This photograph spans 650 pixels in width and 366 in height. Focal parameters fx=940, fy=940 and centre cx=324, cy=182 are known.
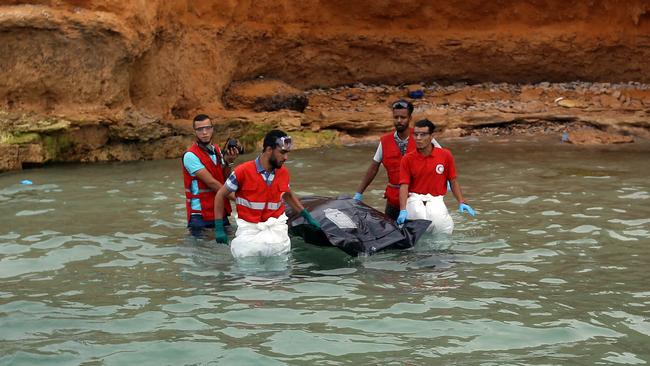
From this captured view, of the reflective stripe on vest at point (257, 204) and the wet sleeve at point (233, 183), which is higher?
the wet sleeve at point (233, 183)

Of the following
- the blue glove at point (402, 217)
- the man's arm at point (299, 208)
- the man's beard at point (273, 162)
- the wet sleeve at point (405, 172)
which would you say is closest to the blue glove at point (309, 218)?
the man's arm at point (299, 208)

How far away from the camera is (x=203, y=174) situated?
9125 mm

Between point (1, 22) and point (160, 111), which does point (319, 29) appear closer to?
point (160, 111)

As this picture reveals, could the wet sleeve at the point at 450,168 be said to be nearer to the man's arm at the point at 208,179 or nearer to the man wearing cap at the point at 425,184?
the man wearing cap at the point at 425,184

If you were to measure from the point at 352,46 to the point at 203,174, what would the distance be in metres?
12.5

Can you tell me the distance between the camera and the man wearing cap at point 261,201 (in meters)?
8.44

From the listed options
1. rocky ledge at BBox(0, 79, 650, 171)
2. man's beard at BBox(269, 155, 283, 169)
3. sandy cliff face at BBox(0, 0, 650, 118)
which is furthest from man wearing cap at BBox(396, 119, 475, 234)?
sandy cliff face at BBox(0, 0, 650, 118)

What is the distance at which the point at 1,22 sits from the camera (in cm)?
1433

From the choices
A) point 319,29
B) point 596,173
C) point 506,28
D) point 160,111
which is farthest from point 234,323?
point 506,28

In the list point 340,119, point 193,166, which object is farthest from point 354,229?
point 340,119

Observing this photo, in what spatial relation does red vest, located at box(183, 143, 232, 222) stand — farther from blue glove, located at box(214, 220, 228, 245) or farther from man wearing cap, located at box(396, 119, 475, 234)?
man wearing cap, located at box(396, 119, 475, 234)

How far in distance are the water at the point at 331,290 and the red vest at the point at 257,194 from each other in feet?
1.61

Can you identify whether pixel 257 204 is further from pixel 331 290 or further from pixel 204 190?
pixel 331 290

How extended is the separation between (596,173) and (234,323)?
8428 mm
